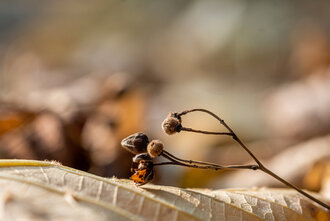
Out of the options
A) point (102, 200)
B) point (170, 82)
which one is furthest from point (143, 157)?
point (170, 82)

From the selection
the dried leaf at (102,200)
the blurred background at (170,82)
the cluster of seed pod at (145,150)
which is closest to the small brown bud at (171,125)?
the cluster of seed pod at (145,150)

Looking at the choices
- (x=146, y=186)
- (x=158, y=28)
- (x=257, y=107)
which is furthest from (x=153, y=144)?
(x=158, y=28)

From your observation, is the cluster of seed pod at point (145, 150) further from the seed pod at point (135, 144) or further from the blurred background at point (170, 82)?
the blurred background at point (170, 82)

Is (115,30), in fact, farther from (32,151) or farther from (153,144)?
(153,144)

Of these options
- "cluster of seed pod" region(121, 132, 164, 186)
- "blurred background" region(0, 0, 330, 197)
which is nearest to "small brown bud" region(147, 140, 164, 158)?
"cluster of seed pod" region(121, 132, 164, 186)

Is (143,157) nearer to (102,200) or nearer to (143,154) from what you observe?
(143,154)
